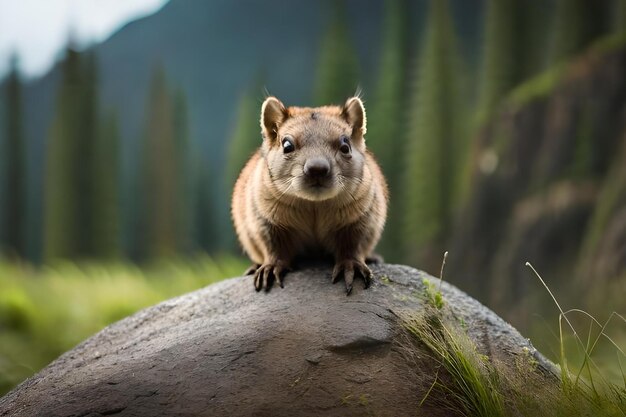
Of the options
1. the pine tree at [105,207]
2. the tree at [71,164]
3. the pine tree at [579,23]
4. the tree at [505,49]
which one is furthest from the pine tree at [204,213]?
the pine tree at [579,23]

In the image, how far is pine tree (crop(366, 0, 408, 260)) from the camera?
24.9 meters

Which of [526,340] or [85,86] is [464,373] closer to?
[526,340]

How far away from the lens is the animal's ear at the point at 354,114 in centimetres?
Result: 510

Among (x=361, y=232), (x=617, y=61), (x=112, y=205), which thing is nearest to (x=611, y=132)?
(x=617, y=61)

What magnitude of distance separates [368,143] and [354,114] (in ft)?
43.0

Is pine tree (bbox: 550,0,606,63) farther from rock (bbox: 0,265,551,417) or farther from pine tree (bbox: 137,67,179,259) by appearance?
pine tree (bbox: 137,67,179,259)

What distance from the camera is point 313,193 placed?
448 cm

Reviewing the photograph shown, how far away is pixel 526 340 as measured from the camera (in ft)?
15.5

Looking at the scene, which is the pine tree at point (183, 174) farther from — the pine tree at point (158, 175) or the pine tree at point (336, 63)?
the pine tree at point (336, 63)

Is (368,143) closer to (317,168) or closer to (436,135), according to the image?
(436,135)

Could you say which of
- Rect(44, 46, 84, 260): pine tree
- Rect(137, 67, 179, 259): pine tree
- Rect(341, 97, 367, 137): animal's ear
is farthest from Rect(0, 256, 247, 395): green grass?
Rect(137, 67, 179, 259): pine tree

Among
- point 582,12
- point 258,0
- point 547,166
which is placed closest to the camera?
point 547,166

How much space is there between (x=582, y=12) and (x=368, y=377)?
15938 millimetres

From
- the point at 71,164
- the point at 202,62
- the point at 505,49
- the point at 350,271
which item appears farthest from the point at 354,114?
the point at 202,62
